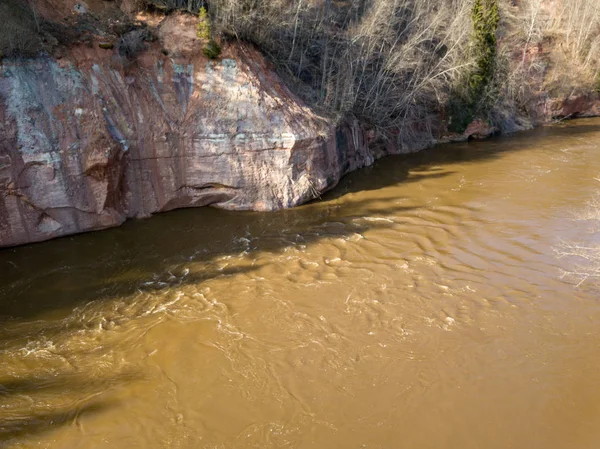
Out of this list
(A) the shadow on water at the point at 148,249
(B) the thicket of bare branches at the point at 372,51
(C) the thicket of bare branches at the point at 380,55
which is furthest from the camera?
(B) the thicket of bare branches at the point at 372,51

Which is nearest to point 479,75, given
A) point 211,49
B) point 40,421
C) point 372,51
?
point 372,51

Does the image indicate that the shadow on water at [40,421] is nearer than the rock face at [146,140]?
Yes

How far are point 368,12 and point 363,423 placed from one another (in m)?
14.2

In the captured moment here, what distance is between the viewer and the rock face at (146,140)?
9391 millimetres

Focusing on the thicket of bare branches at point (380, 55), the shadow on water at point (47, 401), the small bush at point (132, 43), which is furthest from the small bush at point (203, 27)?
the shadow on water at point (47, 401)

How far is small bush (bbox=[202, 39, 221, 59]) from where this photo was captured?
37.0 feet

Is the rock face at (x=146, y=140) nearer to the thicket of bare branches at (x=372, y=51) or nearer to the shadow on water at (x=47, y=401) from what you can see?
the thicket of bare branches at (x=372, y=51)

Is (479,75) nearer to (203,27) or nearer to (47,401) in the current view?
(203,27)

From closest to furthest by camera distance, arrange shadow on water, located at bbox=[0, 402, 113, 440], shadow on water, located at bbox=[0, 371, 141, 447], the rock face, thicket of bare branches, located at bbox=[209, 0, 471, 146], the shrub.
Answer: shadow on water, located at bbox=[0, 402, 113, 440], shadow on water, located at bbox=[0, 371, 141, 447], the rock face, thicket of bare branches, located at bbox=[209, 0, 471, 146], the shrub

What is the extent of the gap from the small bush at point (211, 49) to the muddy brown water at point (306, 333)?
3.77 meters

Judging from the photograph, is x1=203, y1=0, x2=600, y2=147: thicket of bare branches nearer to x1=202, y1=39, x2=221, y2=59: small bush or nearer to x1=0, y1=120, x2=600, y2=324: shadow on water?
x1=202, y1=39, x2=221, y2=59: small bush

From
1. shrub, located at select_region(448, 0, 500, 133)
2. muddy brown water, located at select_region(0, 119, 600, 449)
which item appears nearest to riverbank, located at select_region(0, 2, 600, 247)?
muddy brown water, located at select_region(0, 119, 600, 449)

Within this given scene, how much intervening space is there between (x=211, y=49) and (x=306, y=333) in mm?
7617

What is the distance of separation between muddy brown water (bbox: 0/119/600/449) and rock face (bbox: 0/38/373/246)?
56 cm
